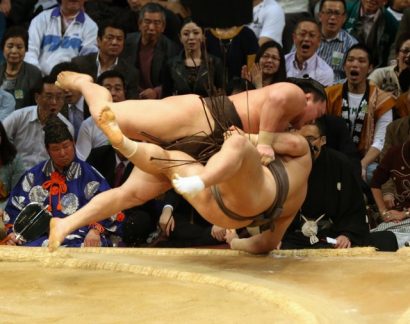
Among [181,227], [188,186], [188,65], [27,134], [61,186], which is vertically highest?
[188,65]

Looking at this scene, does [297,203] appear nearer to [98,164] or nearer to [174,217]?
[174,217]

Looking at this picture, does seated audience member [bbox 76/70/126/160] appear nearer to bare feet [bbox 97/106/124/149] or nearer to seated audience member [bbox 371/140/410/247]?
seated audience member [bbox 371/140/410/247]

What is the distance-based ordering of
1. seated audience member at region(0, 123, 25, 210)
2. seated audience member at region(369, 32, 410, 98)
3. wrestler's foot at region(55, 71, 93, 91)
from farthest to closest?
1. seated audience member at region(369, 32, 410, 98)
2. seated audience member at region(0, 123, 25, 210)
3. wrestler's foot at region(55, 71, 93, 91)

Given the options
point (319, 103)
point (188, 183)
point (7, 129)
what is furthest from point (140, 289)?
point (7, 129)

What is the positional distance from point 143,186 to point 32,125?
2.00 meters

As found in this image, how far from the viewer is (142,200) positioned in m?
3.80

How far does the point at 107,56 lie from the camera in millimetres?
6039

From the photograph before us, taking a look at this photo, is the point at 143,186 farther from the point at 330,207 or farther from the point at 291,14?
the point at 291,14

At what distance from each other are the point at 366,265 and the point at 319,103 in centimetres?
63

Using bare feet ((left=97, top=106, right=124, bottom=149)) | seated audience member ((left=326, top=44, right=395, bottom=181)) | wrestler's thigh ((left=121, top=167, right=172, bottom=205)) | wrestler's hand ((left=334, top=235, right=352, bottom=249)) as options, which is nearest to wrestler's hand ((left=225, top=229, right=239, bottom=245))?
wrestler's hand ((left=334, top=235, right=352, bottom=249))

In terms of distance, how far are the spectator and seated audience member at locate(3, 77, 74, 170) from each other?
55.2 inches

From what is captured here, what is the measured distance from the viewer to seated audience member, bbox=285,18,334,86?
232 inches

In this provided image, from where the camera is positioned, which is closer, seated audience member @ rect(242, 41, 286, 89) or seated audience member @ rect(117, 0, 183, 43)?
seated audience member @ rect(242, 41, 286, 89)

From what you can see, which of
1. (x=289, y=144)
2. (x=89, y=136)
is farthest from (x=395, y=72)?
(x=289, y=144)
